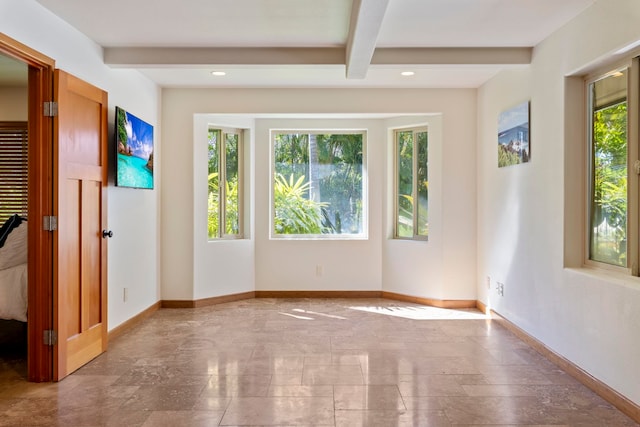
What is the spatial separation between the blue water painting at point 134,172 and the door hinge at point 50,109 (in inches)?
33.1

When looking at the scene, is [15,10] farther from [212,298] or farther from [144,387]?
[212,298]

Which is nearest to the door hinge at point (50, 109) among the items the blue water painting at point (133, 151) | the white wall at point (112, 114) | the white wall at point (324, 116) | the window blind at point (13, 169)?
the white wall at point (112, 114)

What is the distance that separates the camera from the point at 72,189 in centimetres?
321

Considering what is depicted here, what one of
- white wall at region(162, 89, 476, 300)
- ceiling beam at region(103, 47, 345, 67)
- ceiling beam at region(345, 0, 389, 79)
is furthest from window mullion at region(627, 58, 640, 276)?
white wall at region(162, 89, 476, 300)

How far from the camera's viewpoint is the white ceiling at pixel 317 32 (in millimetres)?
3020

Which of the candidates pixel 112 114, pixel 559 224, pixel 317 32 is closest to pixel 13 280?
pixel 112 114

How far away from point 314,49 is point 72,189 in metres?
2.16

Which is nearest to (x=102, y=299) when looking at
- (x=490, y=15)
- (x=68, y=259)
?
(x=68, y=259)

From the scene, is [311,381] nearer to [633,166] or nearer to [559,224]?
[559,224]

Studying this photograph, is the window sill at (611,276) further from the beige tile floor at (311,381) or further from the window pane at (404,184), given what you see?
the window pane at (404,184)

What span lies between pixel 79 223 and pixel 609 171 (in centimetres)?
361

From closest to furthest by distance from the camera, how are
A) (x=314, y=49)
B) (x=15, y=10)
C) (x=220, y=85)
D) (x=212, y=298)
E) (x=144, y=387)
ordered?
(x=15, y=10), (x=144, y=387), (x=314, y=49), (x=220, y=85), (x=212, y=298)

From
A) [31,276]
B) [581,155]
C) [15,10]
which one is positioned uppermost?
[15,10]

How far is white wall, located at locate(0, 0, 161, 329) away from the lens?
2.92 m
